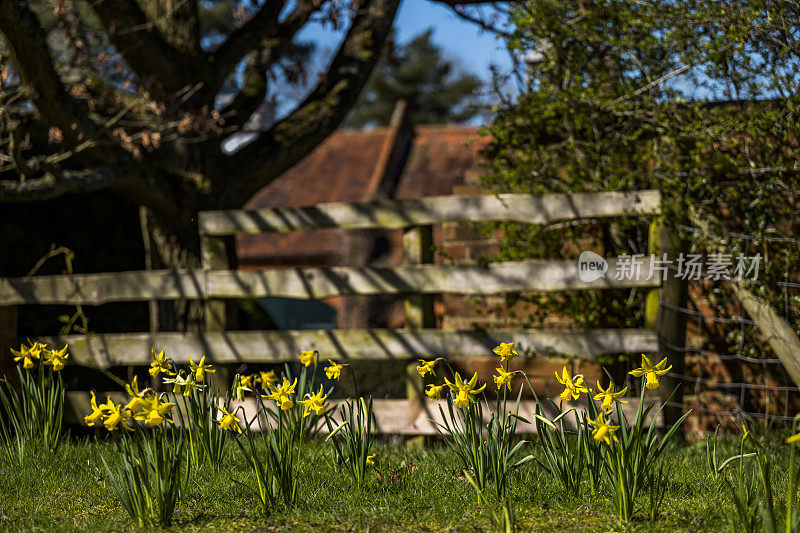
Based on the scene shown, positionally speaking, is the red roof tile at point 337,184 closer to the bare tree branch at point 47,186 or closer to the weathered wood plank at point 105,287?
the bare tree branch at point 47,186

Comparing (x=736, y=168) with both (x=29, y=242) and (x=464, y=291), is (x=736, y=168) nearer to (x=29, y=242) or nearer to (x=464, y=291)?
(x=464, y=291)

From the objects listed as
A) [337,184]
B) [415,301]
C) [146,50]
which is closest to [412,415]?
[415,301]

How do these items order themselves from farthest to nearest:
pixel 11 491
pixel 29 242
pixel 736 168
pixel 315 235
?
pixel 315 235, pixel 29 242, pixel 736 168, pixel 11 491

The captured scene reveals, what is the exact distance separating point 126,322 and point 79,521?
3.90 metres

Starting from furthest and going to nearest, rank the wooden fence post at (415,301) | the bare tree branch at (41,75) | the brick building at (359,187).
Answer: the brick building at (359,187)
the bare tree branch at (41,75)
the wooden fence post at (415,301)

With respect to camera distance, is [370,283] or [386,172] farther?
[386,172]

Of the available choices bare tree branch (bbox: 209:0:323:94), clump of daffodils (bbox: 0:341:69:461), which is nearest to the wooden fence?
clump of daffodils (bbox: 0:341:69:461)

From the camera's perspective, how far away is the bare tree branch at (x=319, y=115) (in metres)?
7.17

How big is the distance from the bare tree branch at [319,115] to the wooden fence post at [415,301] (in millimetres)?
2591

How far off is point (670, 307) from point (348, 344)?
2.07 meters

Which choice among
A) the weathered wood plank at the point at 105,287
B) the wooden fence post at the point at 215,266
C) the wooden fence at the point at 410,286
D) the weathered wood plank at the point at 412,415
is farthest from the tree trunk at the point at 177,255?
the weathered wood plank at the point at 412,415

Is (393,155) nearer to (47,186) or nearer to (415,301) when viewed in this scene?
(47,186)

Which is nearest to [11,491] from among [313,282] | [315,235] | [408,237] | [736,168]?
[313,282]

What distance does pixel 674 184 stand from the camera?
5477mm
